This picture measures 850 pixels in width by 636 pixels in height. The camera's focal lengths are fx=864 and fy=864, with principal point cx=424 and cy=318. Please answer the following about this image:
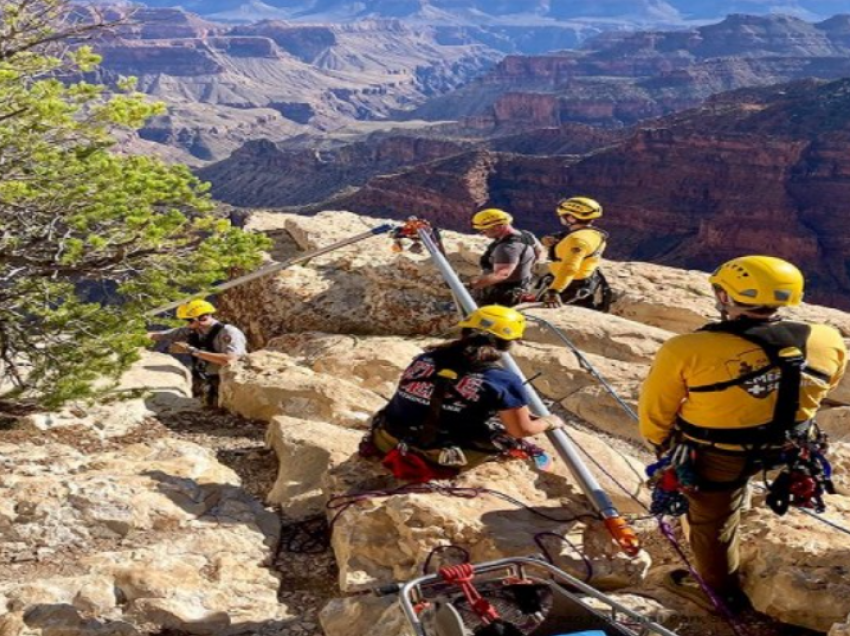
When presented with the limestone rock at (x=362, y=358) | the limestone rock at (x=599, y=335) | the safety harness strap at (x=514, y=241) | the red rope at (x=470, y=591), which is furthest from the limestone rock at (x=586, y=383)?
the red rope at (x=470, y=591)

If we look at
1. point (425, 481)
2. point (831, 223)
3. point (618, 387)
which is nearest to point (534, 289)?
point (618, 387)

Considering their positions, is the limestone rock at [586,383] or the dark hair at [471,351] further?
the limestone rock at [586,383]

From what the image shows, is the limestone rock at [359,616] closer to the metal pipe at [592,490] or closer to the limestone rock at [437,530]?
the limestone rock at [437,530]

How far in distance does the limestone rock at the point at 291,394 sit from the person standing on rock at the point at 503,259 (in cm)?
227

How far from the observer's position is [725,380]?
4.83 metres

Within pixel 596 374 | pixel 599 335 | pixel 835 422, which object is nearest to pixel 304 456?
pixel 596 374

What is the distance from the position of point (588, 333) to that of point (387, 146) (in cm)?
13048

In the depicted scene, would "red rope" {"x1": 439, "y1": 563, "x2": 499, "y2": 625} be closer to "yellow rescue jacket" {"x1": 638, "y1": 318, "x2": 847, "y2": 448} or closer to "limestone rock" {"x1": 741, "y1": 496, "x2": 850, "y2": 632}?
"yellow rescue jacket" {"x1": 638, "y1": 318, "x2": 847, "y2": 448}

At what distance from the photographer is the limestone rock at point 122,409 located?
30.4 feet

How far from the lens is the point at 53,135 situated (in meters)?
8.41

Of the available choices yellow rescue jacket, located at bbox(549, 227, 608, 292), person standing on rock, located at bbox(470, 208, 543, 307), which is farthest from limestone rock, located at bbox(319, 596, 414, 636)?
yellow rescue jacket, located at bbox(549, 227, 608, 292)

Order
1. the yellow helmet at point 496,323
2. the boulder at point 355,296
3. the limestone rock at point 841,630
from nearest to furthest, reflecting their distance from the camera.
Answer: the limestone rock at point 841,630, the yellow helmet at point 496,323, the boulder at point 355,296

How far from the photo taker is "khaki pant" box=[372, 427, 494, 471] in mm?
6496

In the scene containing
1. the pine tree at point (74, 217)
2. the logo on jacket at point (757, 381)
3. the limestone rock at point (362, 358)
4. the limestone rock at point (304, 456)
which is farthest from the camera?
the limestone rock at point (362, 358)
